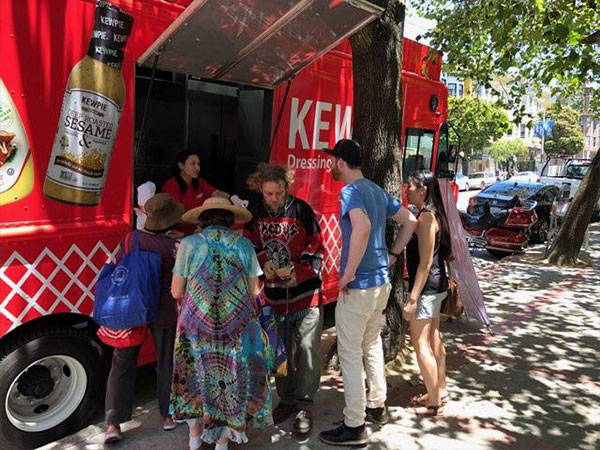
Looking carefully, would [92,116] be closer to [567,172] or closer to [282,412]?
[282,412]

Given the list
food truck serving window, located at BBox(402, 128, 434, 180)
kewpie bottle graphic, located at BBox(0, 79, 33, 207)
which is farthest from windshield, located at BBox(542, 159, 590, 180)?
kewpie bottle graphic, located at BBox(0, 79, 33, 207)

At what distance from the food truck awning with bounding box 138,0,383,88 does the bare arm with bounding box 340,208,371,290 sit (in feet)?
4.88

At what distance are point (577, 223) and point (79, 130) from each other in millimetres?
9343

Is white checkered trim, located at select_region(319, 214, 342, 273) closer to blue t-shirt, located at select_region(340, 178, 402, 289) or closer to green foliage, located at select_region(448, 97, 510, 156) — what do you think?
blue t-shirt, located at select_region(340, 178, 402, 289)

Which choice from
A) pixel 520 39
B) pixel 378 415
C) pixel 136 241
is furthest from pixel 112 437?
pixel 520 39

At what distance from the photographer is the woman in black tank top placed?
3559 millimetres

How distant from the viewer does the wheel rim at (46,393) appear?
3320 mm

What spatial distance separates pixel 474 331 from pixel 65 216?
4504 millimetres

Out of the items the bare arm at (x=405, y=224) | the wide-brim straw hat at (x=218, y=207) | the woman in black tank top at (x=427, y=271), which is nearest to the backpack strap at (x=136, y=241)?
the wide-brim straw hat at (x=218, y=207)

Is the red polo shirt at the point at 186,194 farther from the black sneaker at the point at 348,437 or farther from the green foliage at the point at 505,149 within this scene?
the green foliage at the point at 505,149

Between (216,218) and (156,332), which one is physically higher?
(216,218)

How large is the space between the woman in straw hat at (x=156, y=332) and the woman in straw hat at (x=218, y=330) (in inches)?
9.7

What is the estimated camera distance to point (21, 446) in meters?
3.30

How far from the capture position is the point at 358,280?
328cm
